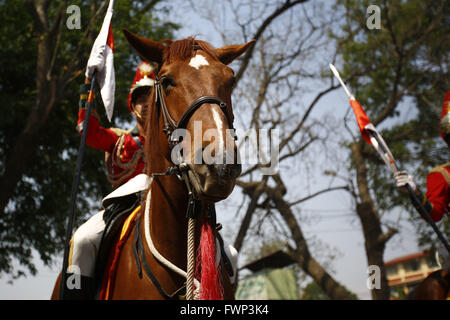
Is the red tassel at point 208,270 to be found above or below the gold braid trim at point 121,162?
below

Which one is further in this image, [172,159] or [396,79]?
[396,79]

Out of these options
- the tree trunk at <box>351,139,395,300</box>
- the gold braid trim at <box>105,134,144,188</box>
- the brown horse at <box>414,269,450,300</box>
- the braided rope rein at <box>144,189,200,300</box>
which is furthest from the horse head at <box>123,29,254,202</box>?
the tree trunk at <box>351,139,395,300</box>

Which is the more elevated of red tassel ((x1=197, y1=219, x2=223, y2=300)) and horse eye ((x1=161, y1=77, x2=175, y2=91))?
horse eye ((x1=161, y1=77, x2=175, y2=91))

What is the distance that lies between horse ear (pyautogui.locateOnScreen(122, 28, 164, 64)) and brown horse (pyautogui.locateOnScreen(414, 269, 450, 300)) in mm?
4045

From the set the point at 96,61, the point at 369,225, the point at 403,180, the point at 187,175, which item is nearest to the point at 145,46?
the point at 96,61

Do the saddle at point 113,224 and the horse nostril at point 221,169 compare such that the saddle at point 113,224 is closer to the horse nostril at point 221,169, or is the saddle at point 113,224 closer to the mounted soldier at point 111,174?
the mounted soldier at point 111,174

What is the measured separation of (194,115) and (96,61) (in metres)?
1.66

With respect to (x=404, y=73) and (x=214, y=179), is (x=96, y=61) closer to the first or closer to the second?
(x=214, y=179)

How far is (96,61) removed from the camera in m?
3.87

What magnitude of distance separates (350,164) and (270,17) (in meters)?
7.81

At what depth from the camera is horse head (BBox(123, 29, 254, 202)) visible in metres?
2.47

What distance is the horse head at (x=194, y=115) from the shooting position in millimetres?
2473

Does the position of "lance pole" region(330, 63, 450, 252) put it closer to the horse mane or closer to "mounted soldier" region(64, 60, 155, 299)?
the horse mane

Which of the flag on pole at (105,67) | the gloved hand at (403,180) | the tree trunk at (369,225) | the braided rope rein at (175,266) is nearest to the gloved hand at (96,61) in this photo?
the flag on pole at (105,67)
